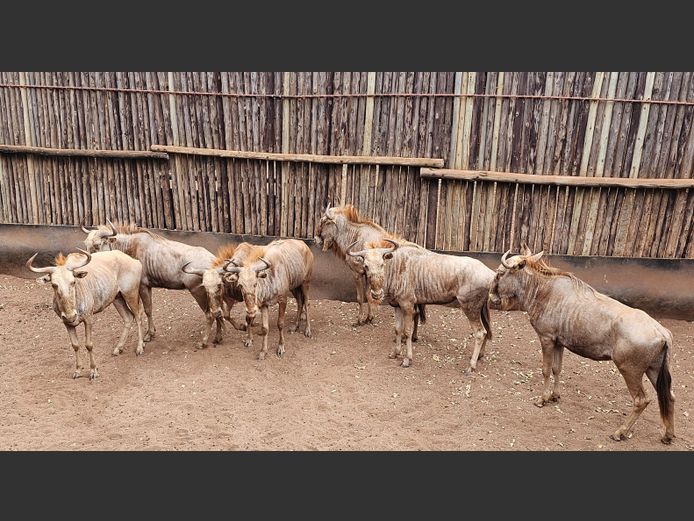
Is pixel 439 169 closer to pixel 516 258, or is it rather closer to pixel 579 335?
pixel 516 258

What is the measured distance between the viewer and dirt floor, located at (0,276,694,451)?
8.06 metres

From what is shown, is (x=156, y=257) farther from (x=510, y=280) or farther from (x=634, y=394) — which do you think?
(x=634, y=394)

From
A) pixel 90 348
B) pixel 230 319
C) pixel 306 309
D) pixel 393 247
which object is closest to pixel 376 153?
pixel 393 247

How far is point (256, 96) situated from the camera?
38.2ft

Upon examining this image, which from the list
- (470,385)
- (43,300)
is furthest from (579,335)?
(43,300)

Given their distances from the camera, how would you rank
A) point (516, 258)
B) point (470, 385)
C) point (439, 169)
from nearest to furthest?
point (516, 258) < point (470, 385) < point (439, 169)

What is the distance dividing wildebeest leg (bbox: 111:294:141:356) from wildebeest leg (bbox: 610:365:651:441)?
768cm

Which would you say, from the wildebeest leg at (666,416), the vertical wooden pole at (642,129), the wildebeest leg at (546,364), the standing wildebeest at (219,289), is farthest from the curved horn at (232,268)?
the vertical wooden pole at (642,129)

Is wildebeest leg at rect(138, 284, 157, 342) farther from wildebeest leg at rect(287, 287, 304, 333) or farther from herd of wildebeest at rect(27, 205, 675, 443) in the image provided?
wildebeest leg at rect(287, 287, 304, 333)

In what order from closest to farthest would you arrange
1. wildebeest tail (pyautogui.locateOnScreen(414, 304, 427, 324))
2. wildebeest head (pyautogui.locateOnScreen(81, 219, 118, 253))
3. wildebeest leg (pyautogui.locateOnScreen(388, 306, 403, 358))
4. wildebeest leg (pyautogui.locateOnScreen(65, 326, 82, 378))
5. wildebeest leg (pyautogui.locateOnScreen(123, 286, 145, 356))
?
wildebeest leg (pyautogui.locateOnScreen(65, 326, 82, 378)) < wildebeest leg (pyautogui.locateOnScreen(123, 286, 145, 356)) < wildebeest leg (pyautogui.locateOnScreen(388, 306, 403, 358)) < wildebeest tail (pyautogui.locateOnScreen(414, 304, 427, 324)) < wildebeest head (pyautogui.locateOnScreen(81, 219, 118, 253))

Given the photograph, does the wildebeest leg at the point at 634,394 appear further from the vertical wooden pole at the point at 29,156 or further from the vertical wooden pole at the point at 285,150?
the vertical wooden pole at the point at 29,156

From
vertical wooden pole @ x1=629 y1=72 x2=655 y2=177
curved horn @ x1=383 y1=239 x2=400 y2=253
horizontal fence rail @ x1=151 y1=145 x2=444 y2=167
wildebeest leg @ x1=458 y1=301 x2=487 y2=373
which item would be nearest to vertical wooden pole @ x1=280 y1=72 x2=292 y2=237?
horizontal fence rail @ x1=151 y1=145 x2=444 y2=167

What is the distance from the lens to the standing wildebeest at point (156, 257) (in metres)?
10.4

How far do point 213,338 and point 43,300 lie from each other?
3.99 meters
